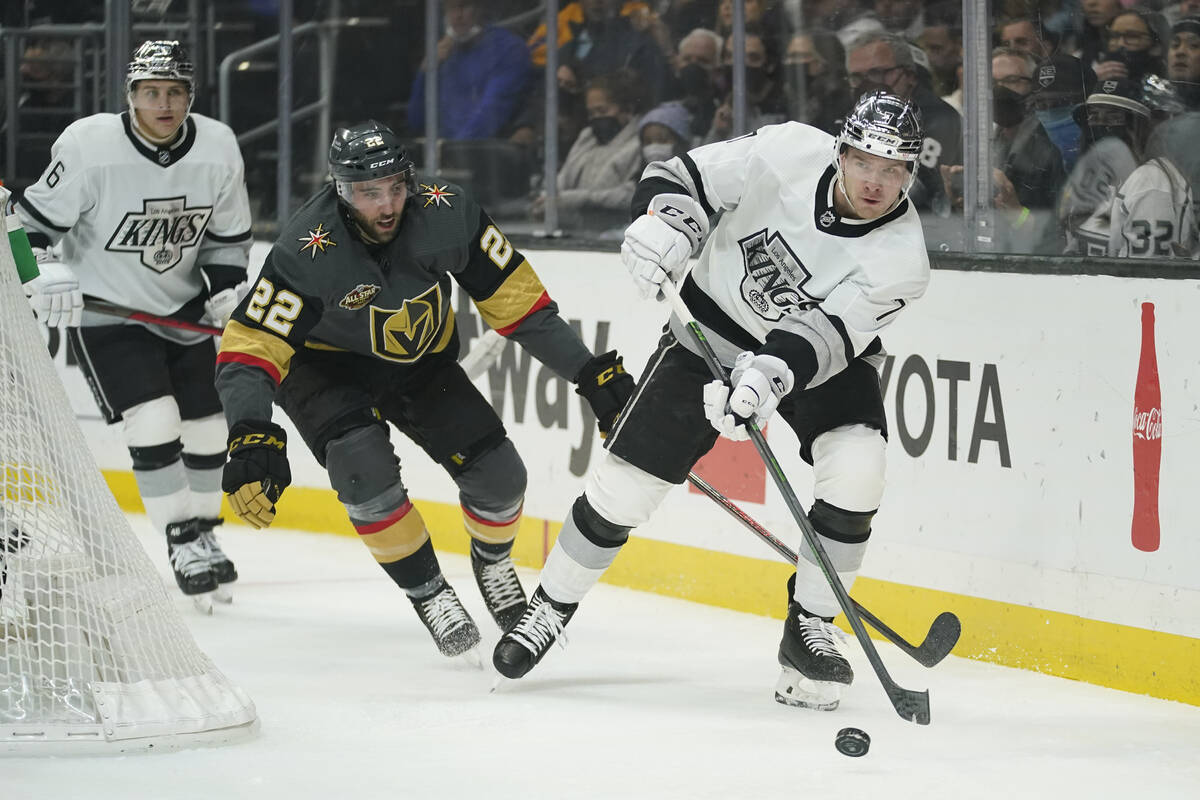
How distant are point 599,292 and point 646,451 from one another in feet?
4.99

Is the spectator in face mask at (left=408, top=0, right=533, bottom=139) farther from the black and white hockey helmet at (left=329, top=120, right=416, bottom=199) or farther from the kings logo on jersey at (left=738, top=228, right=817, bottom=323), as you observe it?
the kings logo on jersey at (left=738, top=228, right=817, bottom=323)

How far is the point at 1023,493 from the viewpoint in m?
3.71

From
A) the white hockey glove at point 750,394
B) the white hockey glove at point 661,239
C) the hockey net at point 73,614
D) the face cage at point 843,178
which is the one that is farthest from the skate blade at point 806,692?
the hockey net at point 73,614

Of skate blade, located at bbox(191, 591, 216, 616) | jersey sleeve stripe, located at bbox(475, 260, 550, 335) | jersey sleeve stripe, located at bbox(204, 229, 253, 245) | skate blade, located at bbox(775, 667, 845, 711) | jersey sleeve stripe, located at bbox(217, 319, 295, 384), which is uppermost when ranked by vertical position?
jersey sleeve stripe, located at bbox(204, 229, 253, 245)

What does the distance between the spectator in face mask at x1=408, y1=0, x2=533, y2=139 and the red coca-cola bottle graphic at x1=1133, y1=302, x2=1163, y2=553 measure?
2.34 metres

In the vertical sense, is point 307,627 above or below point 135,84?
below

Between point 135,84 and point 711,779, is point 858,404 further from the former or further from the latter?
point 135,84

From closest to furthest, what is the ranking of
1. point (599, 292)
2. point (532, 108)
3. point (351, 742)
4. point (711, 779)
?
point (711, 779)
point (351, 742)
point (599, 292)
point (532, 108)

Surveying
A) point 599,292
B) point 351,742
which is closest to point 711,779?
point 351,742

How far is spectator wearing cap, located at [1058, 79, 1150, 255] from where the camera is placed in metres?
3.72

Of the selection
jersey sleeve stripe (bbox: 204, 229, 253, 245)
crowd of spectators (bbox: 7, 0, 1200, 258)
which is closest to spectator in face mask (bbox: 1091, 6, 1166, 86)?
crowd of spectators (bbox: 7, 0, 1200, 258)

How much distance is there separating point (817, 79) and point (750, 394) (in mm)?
1701

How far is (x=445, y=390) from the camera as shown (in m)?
3.71

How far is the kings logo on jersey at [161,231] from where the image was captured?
169 inches
